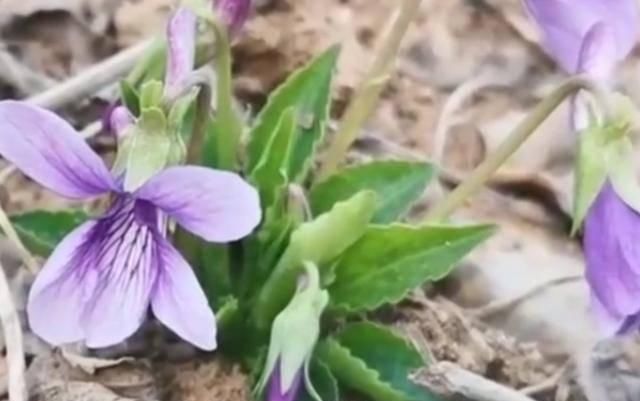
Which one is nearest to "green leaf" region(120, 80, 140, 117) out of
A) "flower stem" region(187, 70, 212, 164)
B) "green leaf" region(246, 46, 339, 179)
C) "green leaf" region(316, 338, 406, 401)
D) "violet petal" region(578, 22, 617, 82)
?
"flower stem" region(187, 70, 212, 164)

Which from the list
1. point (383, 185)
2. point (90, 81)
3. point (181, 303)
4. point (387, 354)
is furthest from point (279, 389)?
point (90, 81)

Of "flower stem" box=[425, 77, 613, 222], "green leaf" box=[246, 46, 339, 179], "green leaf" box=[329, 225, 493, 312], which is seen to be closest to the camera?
"flower stem" box=[425, 77, 613, 222]

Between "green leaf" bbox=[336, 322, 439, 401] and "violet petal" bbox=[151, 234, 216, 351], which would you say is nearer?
"violet petal" bbox=[151, 234, 216, 351]

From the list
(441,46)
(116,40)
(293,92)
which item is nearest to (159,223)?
(293,92)

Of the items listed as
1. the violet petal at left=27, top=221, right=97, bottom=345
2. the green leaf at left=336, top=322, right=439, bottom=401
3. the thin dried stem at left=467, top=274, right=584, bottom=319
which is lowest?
the thin dried stem at left=467, top=274, right=584, bottom=319

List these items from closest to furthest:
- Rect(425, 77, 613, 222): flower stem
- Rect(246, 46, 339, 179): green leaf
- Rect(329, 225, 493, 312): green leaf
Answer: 1. Rect(425, 77, 613, 222): flower stem
2. Rect(329, 225, 493, 312): green leaf
3. Rect(246, 46, 339, 179): green leaf

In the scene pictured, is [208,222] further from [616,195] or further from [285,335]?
[616,195]

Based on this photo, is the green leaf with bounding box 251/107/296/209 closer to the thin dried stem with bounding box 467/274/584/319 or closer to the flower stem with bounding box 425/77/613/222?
the flower stem with bounding box 425/77/613/222
